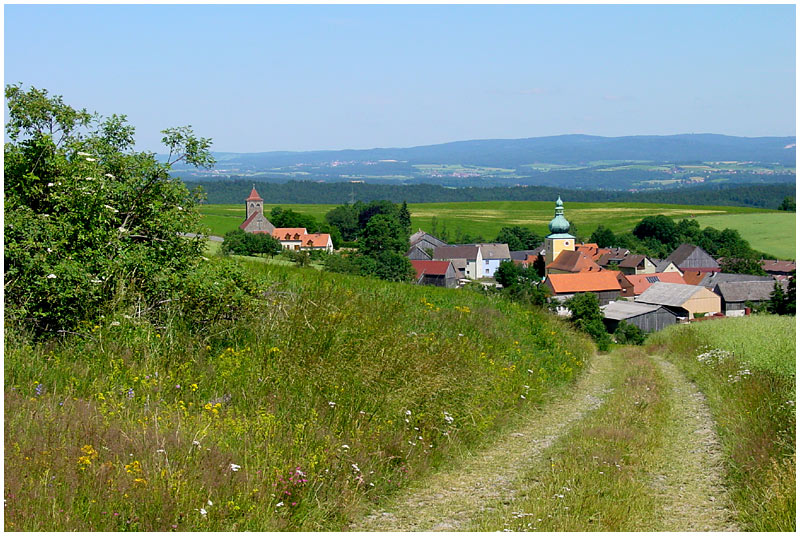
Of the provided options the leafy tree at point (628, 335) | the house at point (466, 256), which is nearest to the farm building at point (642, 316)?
the leafy tree at point (628, 335)

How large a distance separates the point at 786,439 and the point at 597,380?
633cm

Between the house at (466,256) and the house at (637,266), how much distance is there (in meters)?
23.2

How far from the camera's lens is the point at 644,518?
5.28m

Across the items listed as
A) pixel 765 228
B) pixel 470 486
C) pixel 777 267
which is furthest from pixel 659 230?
pixel 470 486

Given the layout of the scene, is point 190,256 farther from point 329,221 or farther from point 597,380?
point 329,221

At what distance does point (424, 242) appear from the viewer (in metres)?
132

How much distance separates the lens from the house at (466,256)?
124562 mm

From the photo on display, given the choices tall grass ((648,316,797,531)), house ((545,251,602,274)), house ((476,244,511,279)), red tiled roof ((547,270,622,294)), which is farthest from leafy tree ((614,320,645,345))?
house ((476,244,511,279))

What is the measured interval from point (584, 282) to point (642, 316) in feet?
95.1

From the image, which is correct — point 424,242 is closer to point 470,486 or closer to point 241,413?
point 470,486

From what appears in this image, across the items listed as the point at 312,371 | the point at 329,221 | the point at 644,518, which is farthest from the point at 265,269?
the point at 329,221

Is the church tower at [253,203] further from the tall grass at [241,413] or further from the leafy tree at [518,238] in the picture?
the tall grass at [241,413]

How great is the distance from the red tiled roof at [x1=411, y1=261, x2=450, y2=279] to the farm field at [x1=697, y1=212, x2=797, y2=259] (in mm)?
45834

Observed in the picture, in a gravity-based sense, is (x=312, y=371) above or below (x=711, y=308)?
above
